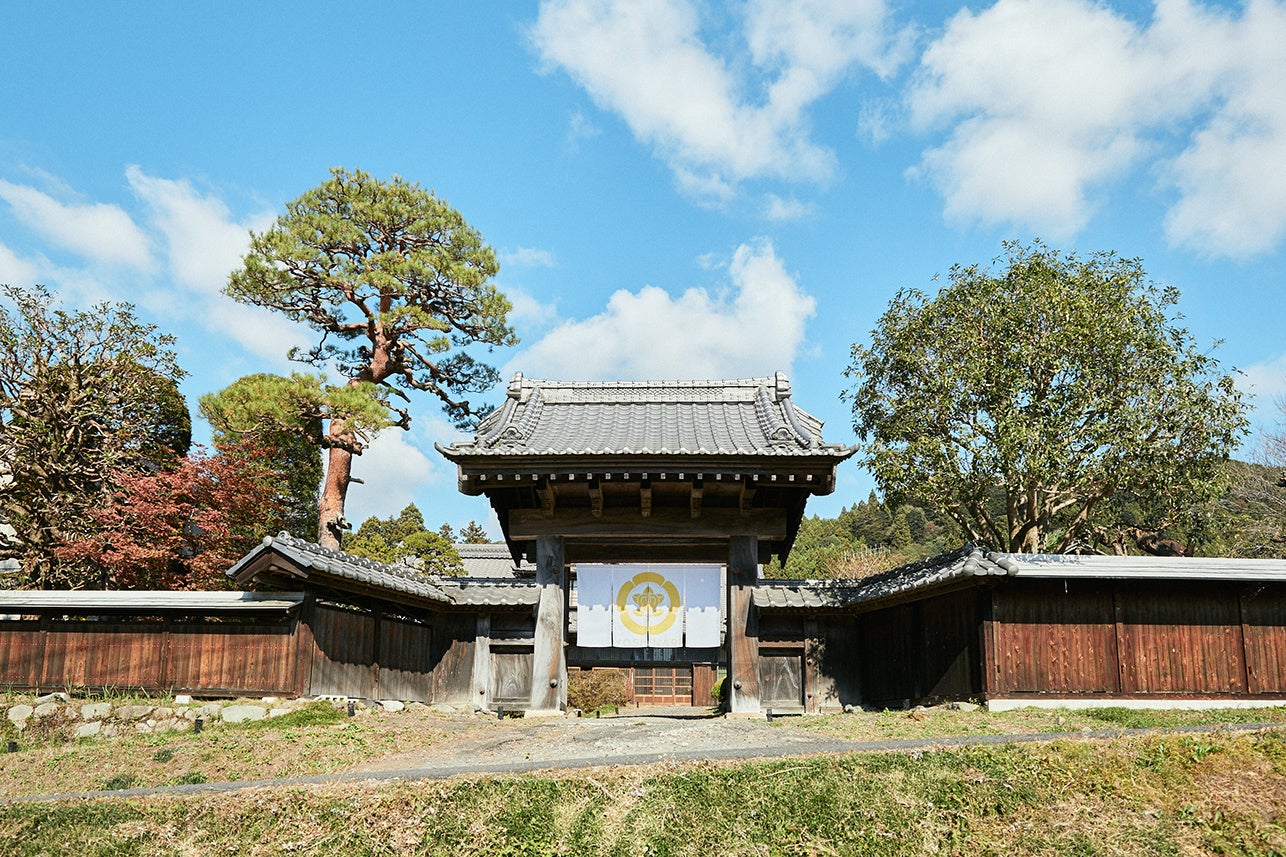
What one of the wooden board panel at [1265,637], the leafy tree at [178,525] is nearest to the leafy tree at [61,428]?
the leafy tree at [178,525]

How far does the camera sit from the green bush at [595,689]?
3241 cm

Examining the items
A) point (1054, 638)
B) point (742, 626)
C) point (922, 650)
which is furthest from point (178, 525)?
point (1054, 638)

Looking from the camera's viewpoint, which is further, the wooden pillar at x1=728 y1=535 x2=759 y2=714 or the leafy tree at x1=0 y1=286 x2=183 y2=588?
the leafy tree at x1=0 y1=286 x2=183 y2=588

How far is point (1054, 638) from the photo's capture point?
580 inches

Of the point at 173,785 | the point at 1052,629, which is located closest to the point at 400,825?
the point at 173,785

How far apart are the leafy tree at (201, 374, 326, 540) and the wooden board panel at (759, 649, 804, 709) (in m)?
13.8

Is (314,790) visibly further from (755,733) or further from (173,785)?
(755,733)

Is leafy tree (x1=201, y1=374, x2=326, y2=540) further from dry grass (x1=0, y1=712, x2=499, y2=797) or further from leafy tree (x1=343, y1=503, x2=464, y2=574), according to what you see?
dry grass (x1=0, y1=712, x2=499, y2=797)

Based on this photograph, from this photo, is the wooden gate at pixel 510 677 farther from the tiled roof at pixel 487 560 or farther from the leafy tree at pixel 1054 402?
the tiled roof at pixel 487 560

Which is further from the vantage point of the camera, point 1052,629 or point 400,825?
point 1052,629

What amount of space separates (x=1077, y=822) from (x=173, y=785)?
969cm

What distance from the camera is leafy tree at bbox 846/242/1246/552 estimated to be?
21.1 m

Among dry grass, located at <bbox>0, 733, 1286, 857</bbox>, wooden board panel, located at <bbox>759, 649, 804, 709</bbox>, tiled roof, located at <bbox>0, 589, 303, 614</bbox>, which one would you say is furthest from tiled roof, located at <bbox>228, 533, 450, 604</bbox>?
wooden board panel, located at <bbox>759, 649, 804, 709</bbox>

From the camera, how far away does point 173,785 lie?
33.8 feet
